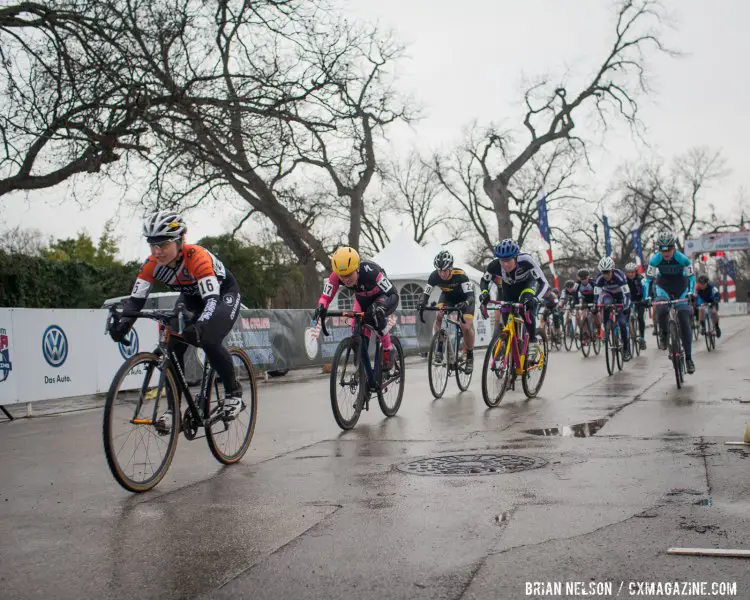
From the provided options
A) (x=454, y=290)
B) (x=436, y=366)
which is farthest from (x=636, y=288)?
(x=436, y=366)

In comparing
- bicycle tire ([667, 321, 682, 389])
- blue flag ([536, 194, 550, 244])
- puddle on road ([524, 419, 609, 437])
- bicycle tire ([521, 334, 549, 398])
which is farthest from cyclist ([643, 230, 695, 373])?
blue flag ([536, 194, 550, 244])

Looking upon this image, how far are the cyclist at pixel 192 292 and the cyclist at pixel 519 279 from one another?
4.99 m

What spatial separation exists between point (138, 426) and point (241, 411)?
4.03 ft

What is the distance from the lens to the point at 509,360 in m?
10.9

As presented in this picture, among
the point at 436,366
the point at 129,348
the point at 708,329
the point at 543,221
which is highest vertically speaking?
the point at 543,221

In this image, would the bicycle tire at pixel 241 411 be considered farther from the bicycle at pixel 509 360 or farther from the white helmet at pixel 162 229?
the bicycle at pixel 509 360

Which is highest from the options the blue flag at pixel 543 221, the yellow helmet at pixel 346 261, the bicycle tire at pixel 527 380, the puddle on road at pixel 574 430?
the blue flag at pixel 543 221

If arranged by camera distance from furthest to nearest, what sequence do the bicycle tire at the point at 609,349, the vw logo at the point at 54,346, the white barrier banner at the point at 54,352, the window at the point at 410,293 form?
the window at the point at 410,293
the bicycle tire at the point at 609,349
the vw logo at the point at 54,346
the white barrier banner at the point at 54,352

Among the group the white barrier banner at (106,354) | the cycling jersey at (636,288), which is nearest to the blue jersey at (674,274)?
the cycling jersey at (636,288)

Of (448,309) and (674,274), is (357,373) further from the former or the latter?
(674,274)

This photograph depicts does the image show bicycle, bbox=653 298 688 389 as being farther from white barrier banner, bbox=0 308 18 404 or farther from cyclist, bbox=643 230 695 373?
white barrier banner, bbox=0 308 18 404

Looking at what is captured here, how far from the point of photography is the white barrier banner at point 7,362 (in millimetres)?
12203

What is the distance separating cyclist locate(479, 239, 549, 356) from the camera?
11.0 m

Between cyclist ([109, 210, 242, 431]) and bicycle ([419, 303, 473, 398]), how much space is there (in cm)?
529
